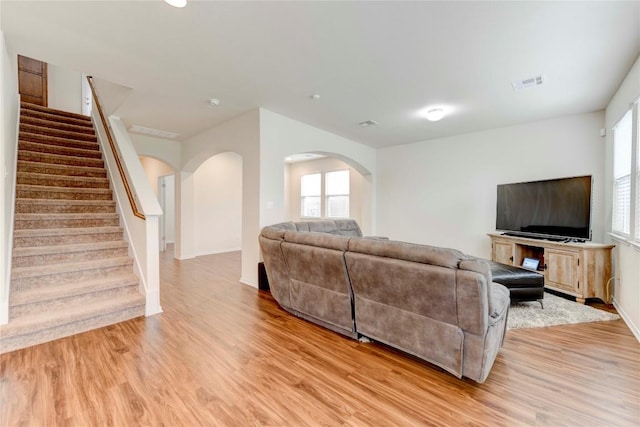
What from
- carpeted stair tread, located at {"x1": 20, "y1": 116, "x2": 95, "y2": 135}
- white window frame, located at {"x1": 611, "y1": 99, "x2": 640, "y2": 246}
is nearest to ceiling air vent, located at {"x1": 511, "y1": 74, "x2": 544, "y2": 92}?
white window frame, located at {"x1": 611, "y1": 99, "x2": 640, "y2": 246}

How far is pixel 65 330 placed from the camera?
2.64 meters

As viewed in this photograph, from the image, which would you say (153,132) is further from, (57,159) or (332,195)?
(332,195)

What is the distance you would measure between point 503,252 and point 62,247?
20.4 ft

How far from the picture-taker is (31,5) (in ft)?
6.81

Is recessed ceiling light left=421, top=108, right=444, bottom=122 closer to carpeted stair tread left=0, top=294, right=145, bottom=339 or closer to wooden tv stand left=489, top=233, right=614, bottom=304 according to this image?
wooden tv stand left=489, top=233, right=614, bottom=304

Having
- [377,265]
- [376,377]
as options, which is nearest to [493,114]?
[377,265]

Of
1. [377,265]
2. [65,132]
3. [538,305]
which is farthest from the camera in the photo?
[65,132]

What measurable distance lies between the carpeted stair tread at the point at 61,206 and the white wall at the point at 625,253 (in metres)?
6.34

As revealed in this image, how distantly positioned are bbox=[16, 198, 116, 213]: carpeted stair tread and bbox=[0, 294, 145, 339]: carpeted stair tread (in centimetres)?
159

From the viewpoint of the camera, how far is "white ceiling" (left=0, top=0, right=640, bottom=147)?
2.09 metres

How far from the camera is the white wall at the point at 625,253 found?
271 cm

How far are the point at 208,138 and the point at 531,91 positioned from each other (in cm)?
515

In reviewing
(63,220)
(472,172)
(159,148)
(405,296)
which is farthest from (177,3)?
(472,172)

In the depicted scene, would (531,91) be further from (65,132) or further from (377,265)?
(65,132)
